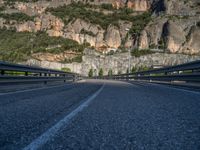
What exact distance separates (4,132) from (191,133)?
7.06 ft

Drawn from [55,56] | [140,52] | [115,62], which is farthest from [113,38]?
[55,56]

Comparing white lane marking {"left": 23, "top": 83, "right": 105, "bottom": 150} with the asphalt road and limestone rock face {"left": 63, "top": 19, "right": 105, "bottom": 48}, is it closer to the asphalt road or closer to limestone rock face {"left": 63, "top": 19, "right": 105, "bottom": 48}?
the asphalt road

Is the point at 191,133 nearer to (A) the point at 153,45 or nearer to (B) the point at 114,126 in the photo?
(B) the point at 114,126

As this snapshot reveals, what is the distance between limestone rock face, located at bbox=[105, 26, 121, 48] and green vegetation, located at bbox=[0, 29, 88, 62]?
16097 mm

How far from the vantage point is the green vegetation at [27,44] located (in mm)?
140375

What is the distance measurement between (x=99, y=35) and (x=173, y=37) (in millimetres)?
44562

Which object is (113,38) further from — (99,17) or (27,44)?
(27,44)

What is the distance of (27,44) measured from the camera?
15688 centimetres

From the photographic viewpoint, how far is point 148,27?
559ft

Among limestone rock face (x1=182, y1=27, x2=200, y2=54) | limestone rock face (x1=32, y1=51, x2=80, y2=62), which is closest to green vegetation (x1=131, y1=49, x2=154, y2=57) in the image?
limestone rock face (x1=182, y1=27, x2=200, y2=54)

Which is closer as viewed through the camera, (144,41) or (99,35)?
(144,41)

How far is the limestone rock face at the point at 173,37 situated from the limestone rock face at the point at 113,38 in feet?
93.4

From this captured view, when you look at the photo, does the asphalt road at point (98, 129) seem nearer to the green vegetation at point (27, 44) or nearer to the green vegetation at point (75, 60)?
the green vegetation at point (27, 44)

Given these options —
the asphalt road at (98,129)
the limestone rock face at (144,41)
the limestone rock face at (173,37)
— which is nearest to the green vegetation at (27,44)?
the limestone rock face at (144,41)
